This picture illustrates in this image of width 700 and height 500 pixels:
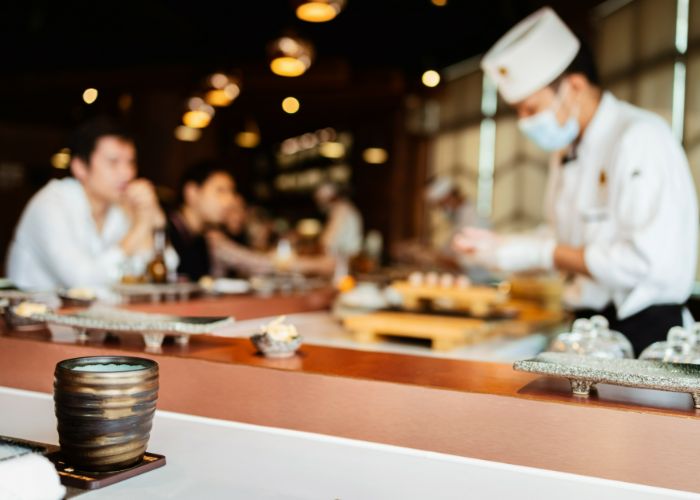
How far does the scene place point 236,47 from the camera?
349 inches

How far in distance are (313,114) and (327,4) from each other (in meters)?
7.91

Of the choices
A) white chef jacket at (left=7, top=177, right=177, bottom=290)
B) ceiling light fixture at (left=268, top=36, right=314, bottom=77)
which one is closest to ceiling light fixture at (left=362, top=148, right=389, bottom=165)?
ceiling light fixture at (left=268, top=36, right=314, bottom=77)

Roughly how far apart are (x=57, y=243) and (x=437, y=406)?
191 cm

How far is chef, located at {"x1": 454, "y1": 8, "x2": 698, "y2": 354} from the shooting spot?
6.89 feet

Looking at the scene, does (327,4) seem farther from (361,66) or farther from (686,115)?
(361,66)

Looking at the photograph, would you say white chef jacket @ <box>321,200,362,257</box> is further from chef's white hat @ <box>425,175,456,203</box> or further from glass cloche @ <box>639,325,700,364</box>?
glass cloche @ <box>639,325,700,364</box>

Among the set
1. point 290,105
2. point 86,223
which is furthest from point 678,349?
point 290,105

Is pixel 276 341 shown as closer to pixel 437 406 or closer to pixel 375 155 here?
pixel 437 406

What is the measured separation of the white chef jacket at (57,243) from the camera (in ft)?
8.84

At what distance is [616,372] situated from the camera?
1222 millimetres

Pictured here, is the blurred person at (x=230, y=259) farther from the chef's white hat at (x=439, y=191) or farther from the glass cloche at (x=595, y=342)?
the glass cloche at (x=595, y=342)

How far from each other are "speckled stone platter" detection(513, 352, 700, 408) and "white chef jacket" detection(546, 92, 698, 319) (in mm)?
780

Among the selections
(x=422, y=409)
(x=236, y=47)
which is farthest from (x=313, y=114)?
(x=422, y=409)

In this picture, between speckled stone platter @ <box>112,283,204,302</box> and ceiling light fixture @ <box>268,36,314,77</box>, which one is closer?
speckled stone platter @ <box>112,283,204,302</box>
